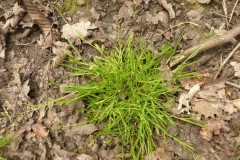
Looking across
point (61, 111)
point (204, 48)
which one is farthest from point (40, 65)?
point (204, 48)

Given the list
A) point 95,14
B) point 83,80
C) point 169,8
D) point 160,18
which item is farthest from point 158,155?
point 95,14

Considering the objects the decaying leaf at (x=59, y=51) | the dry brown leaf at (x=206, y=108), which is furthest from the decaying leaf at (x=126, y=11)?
the dry brown leaf at (x=206, y=108)

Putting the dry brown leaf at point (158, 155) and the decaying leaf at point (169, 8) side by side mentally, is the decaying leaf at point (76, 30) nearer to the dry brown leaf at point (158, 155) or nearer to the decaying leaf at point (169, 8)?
the decaying leaf at point (169, 8)

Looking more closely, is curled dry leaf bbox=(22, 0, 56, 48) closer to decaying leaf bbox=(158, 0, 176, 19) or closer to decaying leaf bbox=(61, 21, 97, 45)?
decaying leaf bbox=(61, 21, 97, 45)

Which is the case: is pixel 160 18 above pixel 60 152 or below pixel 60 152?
above

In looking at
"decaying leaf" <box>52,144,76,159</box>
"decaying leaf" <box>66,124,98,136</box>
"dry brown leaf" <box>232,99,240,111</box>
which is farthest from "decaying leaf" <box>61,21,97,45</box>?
"dry brown leaf" <box>232,99,240,111</box>

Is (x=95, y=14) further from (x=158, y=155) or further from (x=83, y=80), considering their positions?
(x=158, y=155)
